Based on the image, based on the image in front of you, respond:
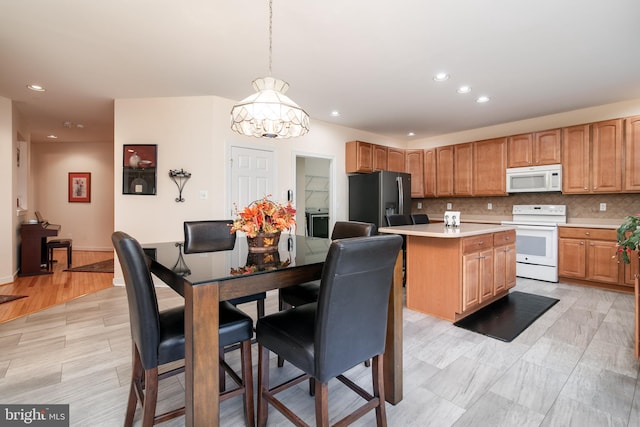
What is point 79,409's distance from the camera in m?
1.62

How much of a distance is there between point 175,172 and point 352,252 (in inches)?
139

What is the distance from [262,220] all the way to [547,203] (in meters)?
4.95

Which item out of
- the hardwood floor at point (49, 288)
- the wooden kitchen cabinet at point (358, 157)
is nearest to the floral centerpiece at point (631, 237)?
the wooden kitchen cabinet at point (358, 157)

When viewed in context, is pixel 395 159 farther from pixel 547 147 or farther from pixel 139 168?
pixel 139 168

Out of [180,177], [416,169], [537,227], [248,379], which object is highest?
[416,169]

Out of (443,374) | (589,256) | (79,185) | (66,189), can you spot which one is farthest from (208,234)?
(66,189)

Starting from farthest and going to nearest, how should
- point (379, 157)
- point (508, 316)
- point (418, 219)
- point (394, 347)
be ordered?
point (379, 157) → point (418, 219) → point (508, 316) → point (394, 347)

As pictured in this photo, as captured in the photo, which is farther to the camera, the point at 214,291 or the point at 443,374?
the point at 443,374

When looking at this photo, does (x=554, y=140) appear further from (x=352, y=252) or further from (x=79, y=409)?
(x=79, y=409)

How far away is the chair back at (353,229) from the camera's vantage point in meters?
2.15

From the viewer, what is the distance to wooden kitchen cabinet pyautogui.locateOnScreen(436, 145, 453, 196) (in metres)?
5.61

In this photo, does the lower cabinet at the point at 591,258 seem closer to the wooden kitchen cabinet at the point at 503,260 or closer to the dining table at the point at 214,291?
the wooden kitchen cabinet at the point at 503,260

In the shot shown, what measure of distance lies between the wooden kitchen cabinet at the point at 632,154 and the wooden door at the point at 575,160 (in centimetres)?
38

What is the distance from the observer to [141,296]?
3.90 ft
